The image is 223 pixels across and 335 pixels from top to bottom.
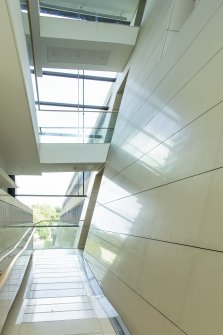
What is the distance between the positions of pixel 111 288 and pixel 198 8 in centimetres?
450

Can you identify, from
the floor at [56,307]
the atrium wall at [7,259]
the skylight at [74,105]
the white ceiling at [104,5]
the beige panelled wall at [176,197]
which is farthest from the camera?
the skylight at [74,105]

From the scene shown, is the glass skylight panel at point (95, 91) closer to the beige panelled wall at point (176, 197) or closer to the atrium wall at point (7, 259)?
the beige panelled wall at point (176, 197)

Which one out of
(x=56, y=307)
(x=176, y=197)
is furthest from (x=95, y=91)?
(x=176, y=197)

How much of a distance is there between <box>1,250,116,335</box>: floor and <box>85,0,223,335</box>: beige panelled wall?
0.41m

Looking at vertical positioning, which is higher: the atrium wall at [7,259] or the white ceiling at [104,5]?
the white ceiling at [104,5]

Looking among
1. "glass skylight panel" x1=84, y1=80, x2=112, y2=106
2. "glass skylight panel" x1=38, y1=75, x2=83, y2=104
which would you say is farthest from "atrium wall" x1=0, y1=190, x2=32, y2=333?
"glass skylight panel" x1=84, y1=80, x2=112, y2=106

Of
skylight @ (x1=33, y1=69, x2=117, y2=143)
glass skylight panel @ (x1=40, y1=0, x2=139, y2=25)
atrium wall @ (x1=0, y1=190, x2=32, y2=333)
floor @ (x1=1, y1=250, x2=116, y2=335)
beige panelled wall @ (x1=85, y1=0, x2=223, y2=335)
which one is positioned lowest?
floor @ (x1=1, y1=250, x2=116, y2=335)

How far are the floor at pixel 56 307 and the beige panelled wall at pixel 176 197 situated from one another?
415 mm

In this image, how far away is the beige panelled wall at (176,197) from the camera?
2.73m

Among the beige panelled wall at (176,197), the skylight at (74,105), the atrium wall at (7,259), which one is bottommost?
the atrium wall at (7,259)

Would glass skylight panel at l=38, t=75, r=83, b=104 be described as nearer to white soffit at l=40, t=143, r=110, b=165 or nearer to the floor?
white soffit at l=40, t=143, r=110, b=165

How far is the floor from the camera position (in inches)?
167

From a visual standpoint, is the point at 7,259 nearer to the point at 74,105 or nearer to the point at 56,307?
the point at 56,307

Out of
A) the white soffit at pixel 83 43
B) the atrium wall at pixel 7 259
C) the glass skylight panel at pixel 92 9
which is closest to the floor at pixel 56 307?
the atrium wall at pixel 7 259
